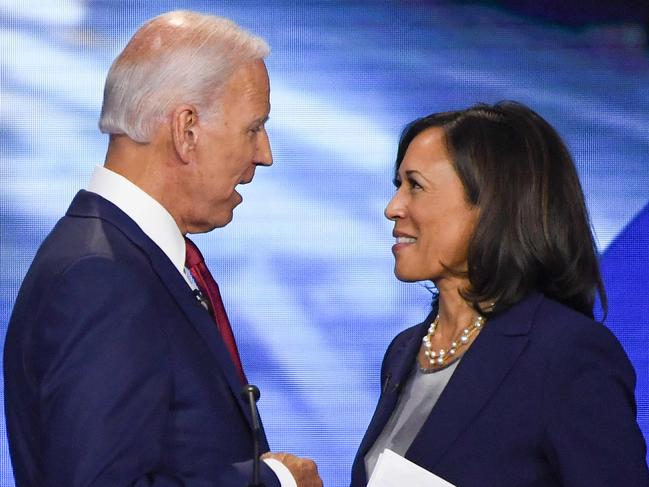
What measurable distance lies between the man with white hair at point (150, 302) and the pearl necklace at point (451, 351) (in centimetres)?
47

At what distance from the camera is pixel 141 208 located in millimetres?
2008

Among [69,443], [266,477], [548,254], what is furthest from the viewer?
[548,254]

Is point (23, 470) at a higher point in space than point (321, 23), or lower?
lower

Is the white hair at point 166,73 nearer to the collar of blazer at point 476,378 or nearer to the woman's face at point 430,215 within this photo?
the woman's face at point 430,215

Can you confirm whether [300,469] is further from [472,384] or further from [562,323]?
[562,323]

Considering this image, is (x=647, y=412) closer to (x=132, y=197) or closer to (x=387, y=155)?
(x=387, y=155)

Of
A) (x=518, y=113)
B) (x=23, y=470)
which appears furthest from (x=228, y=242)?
(x=23, y=470)

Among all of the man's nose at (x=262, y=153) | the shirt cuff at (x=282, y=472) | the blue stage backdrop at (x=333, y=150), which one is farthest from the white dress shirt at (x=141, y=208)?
the blue stage backdrop at (x=333, y=150)

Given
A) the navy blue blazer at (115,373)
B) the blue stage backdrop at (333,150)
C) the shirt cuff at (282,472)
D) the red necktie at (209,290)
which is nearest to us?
the navy blue blazer at (115,373)

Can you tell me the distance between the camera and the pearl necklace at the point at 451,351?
235 cm

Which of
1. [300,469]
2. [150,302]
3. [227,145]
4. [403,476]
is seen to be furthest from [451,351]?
[150,302]

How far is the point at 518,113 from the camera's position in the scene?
7.79 feet

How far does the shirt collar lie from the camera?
2.00m

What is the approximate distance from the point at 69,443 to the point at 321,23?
2.36 metres
